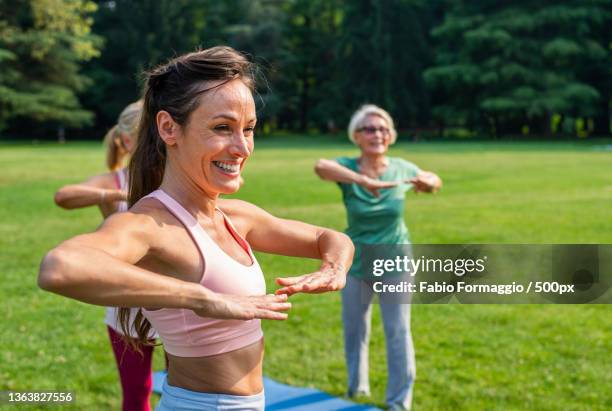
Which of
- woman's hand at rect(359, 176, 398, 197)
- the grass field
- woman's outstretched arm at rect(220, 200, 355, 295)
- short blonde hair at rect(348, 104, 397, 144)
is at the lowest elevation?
the grass field

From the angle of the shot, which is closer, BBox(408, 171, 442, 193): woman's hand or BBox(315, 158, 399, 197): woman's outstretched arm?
BBox(315, 158, 399, 197): woman's outstretched arm

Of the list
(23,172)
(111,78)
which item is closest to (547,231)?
(23,172)

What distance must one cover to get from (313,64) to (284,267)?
6033 cm

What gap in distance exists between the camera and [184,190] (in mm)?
2451

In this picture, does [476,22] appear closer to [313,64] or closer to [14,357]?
[313,64]

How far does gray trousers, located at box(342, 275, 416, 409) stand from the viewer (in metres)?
5.45

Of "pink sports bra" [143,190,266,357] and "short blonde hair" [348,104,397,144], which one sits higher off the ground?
"short blonde hair" [348,104,397,144]

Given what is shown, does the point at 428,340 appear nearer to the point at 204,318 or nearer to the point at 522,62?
the point at 204,318

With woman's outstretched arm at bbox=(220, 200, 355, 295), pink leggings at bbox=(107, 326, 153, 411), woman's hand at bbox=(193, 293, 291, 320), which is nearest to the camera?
woman's hand at bbox=(193, 293, 291, 320)

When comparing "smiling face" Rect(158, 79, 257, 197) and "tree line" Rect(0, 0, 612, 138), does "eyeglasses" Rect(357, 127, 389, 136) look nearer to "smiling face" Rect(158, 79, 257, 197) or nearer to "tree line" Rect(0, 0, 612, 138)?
"smiling face" Rect(158, 79, 257, 197)

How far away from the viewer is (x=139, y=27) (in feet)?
210

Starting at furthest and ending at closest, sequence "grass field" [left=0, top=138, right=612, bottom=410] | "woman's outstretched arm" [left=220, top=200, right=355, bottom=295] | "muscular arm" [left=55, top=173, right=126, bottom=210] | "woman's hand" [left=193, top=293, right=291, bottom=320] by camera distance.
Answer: "grass field" [left=0, top=138, right=612, bottom=410] < "muscular arm" [left=55, top=173, right=126, bottom=210] < "woman's outstretched arm" [left=220, top=200, right=355, bottom=295] < "woman's hand" [left=193, top=293, right=291, bottom=320]

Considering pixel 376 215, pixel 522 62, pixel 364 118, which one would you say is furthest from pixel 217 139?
pixel 522 62

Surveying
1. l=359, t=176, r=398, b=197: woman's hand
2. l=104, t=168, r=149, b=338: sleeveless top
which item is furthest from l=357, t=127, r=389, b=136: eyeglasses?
l=104, t=168, r=149, b=338: sleeveless top
